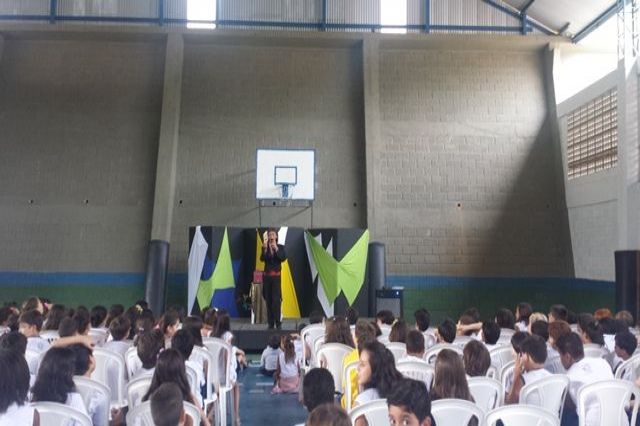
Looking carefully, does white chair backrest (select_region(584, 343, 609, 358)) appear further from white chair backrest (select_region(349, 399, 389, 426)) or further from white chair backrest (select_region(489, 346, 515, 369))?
white chair backrest (select_region(349, 399, 389, 426))

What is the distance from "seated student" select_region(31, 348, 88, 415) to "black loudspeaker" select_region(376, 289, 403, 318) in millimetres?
7662

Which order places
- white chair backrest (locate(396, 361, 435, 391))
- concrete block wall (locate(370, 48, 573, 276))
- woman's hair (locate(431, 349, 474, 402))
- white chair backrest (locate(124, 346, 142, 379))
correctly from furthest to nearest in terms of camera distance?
concrete block wall (locate(370, 48, 573, 276))
white chair backrest (locate(124, 346, 142, 379))
white chair backrest (locate(396, 361, 435, 391))
woman's hair (locate(431, 349, 474, 402))

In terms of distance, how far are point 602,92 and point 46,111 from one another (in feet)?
37.7

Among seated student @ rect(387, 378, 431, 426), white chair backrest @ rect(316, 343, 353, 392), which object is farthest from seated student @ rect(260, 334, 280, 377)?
seated student @ rect(387, 378, 431, 426)

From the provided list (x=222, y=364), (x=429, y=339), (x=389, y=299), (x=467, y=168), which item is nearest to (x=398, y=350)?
(x=429, y=339)

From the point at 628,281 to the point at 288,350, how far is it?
240 inches

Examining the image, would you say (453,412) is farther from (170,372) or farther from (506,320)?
(506,320)

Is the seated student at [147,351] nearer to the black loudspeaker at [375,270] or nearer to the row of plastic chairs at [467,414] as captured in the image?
the row of plastic chairs at [467,414]

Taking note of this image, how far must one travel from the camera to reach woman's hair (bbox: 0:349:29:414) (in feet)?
8.38

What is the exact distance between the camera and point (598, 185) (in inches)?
444

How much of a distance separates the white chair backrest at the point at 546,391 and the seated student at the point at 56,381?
8.10 ft

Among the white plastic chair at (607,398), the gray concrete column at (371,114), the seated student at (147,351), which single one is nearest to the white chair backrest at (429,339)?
the white plastic chair at (607,398)

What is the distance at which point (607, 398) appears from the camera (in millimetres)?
3270

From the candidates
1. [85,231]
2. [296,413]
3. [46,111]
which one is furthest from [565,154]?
[46,111]
